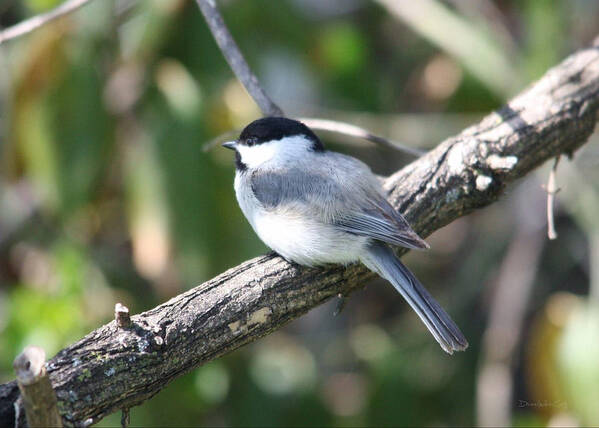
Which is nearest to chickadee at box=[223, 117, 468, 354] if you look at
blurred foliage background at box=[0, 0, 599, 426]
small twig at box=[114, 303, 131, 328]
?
blurred foliage background at box=[0, 0, 599, 426]

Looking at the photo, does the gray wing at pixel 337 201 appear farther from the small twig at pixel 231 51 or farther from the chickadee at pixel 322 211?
the small twig at pixel 231 51

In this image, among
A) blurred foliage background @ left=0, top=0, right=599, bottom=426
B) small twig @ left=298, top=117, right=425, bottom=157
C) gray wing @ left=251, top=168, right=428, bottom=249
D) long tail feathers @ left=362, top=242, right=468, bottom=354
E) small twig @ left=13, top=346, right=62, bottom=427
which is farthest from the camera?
blurred foliage background @ left=0, top=0, right=599, bottom=426

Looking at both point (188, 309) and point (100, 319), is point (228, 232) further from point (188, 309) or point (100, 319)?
point (188, 309)

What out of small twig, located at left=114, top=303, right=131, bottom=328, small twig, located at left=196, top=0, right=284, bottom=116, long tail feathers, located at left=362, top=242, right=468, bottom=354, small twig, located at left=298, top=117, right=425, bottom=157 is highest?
small twig, located at left=196, top=0, right=284, bottom=116

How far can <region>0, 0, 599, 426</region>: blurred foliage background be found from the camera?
3371 millimetres

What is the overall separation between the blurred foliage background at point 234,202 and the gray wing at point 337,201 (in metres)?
0.61

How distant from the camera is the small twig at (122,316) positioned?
76.4 inches

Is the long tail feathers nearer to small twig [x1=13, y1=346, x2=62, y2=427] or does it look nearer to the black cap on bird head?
the black cap on bird head

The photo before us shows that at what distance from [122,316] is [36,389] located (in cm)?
39

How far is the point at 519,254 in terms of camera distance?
15.0 feet

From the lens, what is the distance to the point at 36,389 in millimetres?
1600

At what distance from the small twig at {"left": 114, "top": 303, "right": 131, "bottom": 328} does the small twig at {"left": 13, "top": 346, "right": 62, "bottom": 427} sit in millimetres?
335

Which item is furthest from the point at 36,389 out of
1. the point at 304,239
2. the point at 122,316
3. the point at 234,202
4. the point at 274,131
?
the point at 234,202

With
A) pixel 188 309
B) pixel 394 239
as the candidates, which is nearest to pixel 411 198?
pixel 394 239
